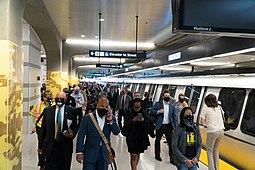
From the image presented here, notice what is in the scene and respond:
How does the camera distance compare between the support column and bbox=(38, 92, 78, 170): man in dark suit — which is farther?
bbox=(38, 92, 78, 170): man in dark suit

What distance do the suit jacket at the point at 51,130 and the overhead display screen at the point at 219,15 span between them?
6.74 ft

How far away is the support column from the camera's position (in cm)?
408

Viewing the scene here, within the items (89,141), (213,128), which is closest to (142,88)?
(213,128)

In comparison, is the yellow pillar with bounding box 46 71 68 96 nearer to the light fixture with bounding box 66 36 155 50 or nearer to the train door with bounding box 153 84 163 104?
the light fixture with bounding box 66 36 155 50

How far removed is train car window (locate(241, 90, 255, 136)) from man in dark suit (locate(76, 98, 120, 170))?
14.5 ft

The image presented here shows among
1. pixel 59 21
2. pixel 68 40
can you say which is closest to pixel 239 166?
pixel 59 21

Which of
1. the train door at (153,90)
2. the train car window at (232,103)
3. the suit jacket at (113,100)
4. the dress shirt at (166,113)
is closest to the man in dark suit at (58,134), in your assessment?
the dress shirt at (166,113)

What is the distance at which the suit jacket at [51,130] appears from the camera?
434 centimetres

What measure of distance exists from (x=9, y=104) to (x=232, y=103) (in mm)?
6148

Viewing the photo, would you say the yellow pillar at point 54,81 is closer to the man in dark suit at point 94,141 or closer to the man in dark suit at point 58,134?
the man in dark suit at point 58,134

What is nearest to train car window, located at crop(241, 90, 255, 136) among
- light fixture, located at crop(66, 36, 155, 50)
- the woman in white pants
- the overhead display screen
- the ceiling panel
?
the woman in white pants

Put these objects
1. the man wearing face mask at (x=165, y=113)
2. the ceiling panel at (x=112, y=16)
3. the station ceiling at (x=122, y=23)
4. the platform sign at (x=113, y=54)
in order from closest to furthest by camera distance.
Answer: the man wearing face mask at (x=165, y=113) → the station ceiling at (x=122, y=23) → the ceiling panel at (x=112, y=16) → the platform sign at (x=113, y=54)

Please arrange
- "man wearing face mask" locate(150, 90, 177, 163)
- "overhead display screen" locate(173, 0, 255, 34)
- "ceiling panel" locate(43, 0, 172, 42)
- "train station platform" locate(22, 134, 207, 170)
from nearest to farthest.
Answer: "overhead display screen" locate(173, 0, 255, 34) → "train station platform" locate(22, 134, 207, 170) → "man wearing face mask" locate(150, 90, 177, 163) → "ceiling panel" locate(43, 0, 172, 42)

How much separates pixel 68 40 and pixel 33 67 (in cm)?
392
